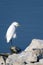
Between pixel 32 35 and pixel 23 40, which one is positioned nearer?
pixel 23 40

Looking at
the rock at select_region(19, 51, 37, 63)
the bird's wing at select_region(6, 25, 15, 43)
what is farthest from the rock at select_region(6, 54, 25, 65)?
the bird's wing at select_region(6, 25, 15, 43)

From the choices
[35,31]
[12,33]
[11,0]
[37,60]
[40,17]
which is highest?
[11,0]

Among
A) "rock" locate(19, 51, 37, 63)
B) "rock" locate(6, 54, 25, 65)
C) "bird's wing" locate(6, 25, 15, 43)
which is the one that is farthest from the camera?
"bird's wing" locate(6, 25, 15, 43)

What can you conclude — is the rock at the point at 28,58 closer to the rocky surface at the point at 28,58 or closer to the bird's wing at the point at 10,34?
the rocky surface at the point at 28,58

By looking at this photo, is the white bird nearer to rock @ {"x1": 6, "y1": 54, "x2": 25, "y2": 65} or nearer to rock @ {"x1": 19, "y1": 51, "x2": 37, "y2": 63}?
rock @ {"x1": 6, "y1": 54, "x2": 25, "y2": 65}

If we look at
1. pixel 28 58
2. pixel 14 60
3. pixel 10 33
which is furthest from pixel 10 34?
pixel 28 58

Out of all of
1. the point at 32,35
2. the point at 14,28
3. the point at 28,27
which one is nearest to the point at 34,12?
the point at 28,27

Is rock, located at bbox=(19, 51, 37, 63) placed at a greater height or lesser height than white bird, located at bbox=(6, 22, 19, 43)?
lesser

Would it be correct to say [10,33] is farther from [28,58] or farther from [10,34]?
[28,58]

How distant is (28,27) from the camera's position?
74.2 feet

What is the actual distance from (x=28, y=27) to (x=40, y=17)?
3.62 metres

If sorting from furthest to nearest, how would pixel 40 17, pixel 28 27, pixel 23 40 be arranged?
pixel 40 17
pixel 28 27
pixel 23 40

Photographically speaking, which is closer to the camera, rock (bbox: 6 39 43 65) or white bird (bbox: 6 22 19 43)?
rock (bbox: 6 39 43 65)

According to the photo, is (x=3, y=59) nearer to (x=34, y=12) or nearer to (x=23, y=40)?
(x=23, y=40)
